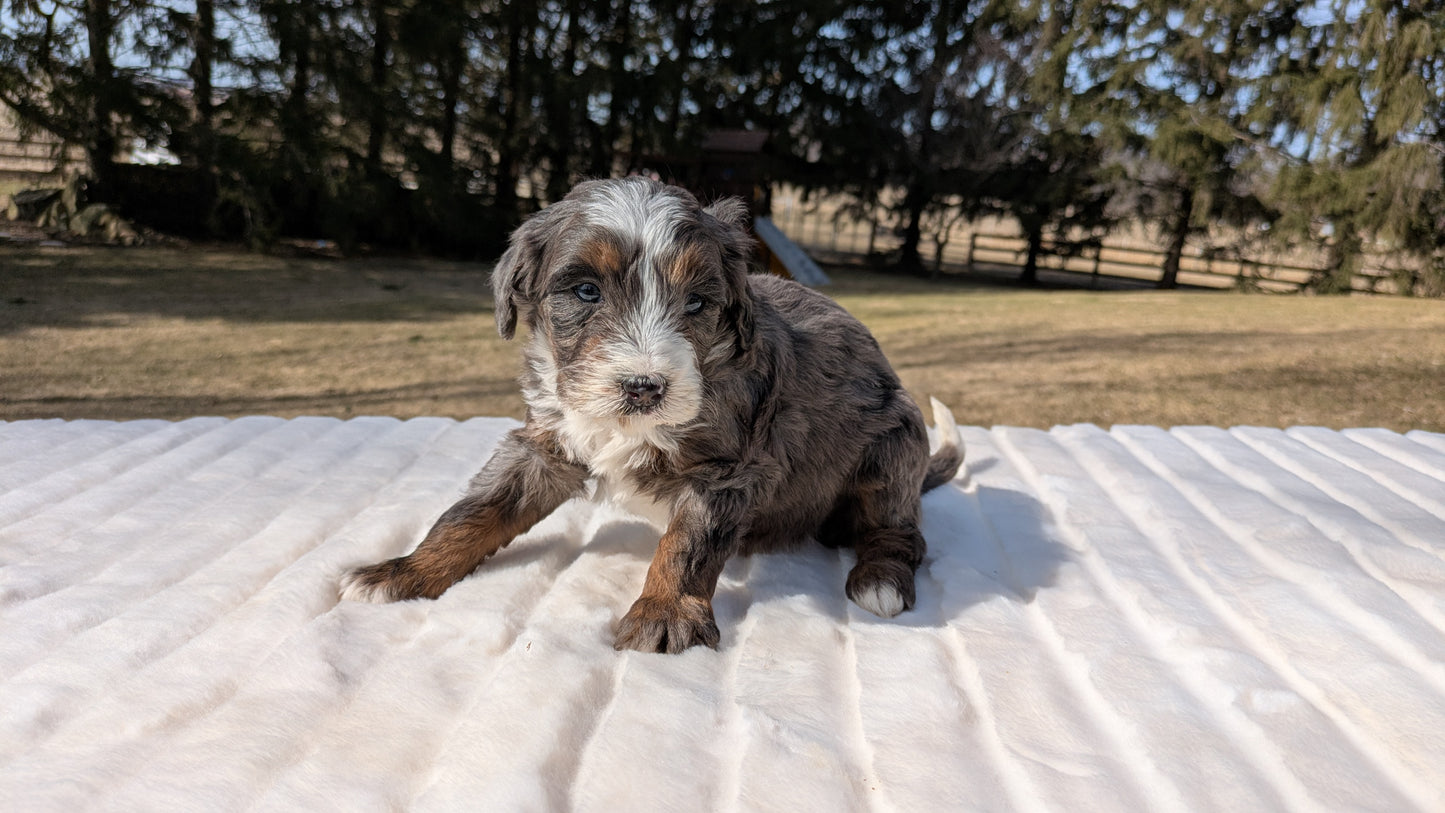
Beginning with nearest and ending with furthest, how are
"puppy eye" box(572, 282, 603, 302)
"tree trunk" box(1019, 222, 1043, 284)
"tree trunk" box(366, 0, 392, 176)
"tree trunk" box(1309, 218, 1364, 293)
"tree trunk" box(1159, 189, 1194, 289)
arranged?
"puppy eye" box(572, 282, 603, 302) → "tree trunk" box(366, 0, 392, 176) → "tree trunk" box(1309, 218, 1364, 293) → "tree trunk" box(1159, 189, 1194, 289) → "tree trunk" box(1019, 222, 1043, 284)

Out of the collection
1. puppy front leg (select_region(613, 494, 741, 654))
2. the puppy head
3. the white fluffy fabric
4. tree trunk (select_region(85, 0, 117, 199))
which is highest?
tree trunk (select_region(85, 0, 117, 199))

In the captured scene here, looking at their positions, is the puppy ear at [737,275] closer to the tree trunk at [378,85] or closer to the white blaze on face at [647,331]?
the white blaze on face at [647,331]

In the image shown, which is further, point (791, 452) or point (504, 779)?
point (791, 452)

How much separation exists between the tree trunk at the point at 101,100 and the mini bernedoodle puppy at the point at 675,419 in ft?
36.9

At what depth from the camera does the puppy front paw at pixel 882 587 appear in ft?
8.17

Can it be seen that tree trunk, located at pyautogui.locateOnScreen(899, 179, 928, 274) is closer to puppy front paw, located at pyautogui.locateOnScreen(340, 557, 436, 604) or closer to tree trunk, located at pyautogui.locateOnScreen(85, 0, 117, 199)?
tree trunk, located at pyautogui.locateOnScreen(85, 0, 117, 199)

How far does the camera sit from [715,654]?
2199mm

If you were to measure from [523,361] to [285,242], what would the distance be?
44.5 feet

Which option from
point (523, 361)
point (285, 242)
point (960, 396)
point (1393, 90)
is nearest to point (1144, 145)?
point (1393, 90)

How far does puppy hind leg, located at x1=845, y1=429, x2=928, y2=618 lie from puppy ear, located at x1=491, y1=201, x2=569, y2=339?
117cm

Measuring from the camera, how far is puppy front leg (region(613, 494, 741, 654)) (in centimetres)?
219

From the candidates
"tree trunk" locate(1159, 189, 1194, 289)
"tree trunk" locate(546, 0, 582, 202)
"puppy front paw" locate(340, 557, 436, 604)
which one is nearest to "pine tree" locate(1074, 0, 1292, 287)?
"tree trunk" locate(1159, 189, 1194, 289)

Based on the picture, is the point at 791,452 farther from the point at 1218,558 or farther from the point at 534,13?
the point at 534,13

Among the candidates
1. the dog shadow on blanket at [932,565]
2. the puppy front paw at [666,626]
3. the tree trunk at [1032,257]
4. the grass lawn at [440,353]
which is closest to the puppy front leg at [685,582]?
the puppy front paw at [666,626]
